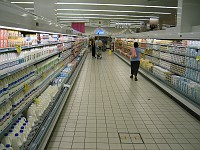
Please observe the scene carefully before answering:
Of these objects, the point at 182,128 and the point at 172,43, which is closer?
the point at 182,128

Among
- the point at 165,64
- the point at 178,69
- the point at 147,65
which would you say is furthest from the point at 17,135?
the point at 147,65

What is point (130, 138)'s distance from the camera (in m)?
4.05

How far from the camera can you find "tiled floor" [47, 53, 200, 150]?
386 cm

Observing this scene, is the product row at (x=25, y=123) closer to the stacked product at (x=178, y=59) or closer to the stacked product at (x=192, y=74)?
the stacked product at (x=192, y=74)

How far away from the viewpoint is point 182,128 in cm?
454

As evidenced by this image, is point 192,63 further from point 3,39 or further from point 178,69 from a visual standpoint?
point 3,39

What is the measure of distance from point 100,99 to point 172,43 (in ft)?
11.3

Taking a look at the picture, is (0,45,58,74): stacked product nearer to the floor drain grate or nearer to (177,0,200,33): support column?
the floor drain grate

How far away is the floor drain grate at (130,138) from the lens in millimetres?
3909

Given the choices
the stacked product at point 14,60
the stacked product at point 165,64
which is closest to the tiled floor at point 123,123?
the stacked product at point 165,64

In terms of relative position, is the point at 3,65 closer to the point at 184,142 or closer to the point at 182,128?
the point at 184,142

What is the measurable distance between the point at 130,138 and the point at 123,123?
728 millimetres

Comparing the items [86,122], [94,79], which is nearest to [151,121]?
[86,122]

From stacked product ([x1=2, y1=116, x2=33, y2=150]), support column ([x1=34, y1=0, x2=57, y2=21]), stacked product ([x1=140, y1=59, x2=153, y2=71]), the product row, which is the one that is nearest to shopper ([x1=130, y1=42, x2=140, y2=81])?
stacked product ([x1=140, y1=59, x2=153, y2=71])
